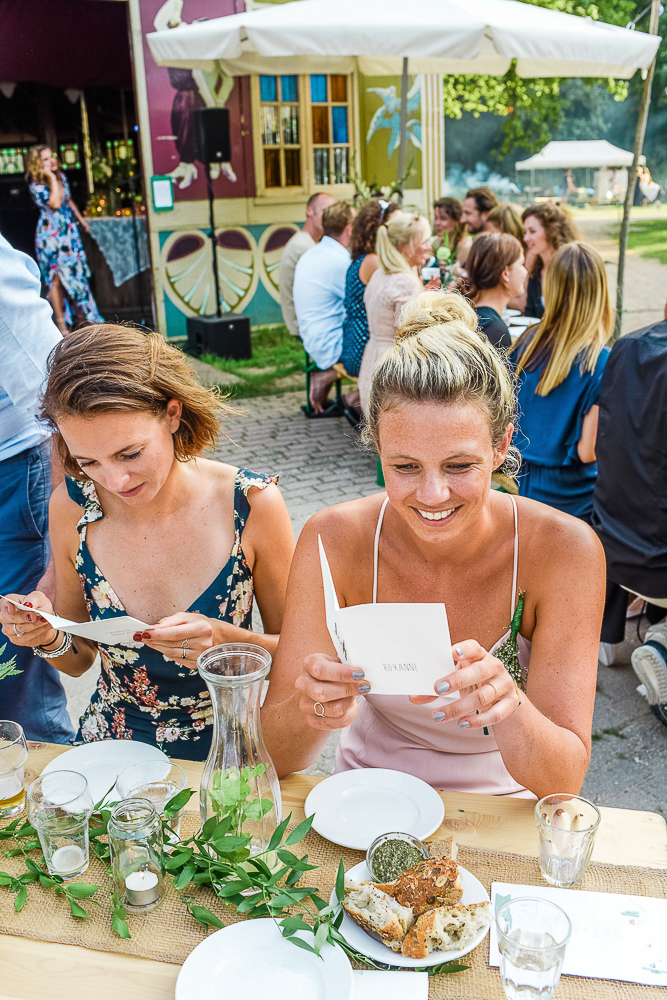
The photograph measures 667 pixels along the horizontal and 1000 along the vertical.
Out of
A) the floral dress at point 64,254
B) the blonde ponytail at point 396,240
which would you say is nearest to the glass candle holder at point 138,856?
the blonde ponytail at point 396,240

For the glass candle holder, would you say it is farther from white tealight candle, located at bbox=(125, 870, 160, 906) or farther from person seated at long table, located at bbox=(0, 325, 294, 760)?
person seated at long table, located at bbox=(0, 325, 294, 760)

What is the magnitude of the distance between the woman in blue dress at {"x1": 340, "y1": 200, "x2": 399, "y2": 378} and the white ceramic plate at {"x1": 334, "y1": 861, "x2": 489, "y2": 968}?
16.9 feet

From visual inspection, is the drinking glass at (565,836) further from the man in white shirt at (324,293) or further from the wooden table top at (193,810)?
the man in white shirt at (324,293)

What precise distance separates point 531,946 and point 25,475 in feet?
6.42

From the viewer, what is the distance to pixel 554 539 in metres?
1.76

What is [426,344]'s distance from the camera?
167 cm

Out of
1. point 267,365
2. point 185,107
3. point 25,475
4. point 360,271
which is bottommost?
point 267,365

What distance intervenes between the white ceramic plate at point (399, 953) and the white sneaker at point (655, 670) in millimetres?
2129

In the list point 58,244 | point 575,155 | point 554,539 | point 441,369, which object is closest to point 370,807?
point 554,539

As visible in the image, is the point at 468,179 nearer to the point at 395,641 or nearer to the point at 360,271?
the point at 360,271

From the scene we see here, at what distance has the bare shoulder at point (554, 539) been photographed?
1732 millimetres

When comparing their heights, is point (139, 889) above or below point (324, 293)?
below

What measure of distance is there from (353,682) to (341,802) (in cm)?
32

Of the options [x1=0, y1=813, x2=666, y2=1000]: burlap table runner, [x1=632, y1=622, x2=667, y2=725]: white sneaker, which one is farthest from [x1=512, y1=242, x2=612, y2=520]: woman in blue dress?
[x1=0, y1=813, x2=666, y2=1000]: burlap table runner
